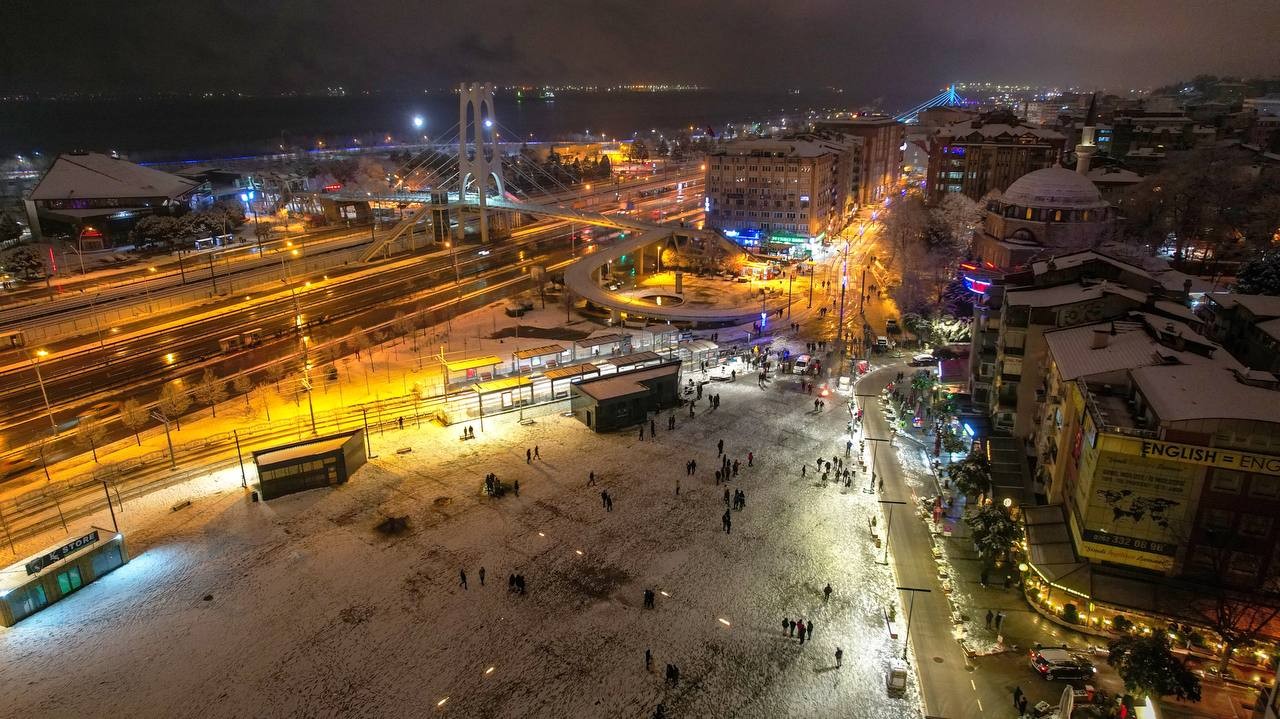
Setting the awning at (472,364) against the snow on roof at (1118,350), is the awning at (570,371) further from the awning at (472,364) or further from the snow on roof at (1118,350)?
the snow on roof at (1118,350)

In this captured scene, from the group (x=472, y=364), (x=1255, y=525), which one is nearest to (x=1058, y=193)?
(x=1255, y=525)

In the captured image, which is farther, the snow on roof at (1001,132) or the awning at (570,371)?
the snow on roof at (1001,132)

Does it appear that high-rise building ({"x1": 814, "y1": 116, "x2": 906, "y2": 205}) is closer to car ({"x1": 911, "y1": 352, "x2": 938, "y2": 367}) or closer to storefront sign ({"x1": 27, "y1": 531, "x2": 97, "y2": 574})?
car ({"x1": 911, "y1": 352, "x2": 938, "y2": 367})

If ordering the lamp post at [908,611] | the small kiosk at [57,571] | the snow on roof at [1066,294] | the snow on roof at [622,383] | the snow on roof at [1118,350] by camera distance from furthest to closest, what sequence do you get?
the snow on roof at [622,383] < the snow on roof at [1066,294] < the snow on roof at [1118,350] < the small kiosk at [57,571] < the lamp post at [908,611]

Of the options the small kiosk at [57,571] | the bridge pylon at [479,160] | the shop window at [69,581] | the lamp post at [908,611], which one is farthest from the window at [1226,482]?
the bridge pylon at [479,160]

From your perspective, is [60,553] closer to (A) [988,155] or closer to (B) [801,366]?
(B) [801,366]

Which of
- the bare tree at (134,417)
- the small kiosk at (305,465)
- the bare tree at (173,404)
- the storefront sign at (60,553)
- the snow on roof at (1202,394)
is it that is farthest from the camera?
the bare tree at (173,404)

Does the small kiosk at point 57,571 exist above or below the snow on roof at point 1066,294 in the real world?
below
